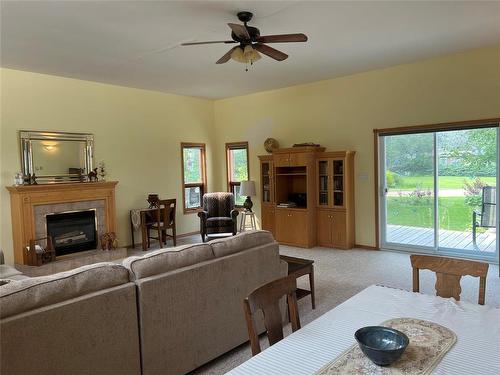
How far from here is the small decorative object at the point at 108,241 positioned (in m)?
5.95

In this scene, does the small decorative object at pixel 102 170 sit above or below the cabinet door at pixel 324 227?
above

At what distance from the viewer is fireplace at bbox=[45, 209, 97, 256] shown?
18.3 ft

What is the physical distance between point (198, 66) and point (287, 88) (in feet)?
7.30

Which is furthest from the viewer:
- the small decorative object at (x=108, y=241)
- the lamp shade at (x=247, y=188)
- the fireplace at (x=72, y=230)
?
the lamp shade at (x=247, y=188)

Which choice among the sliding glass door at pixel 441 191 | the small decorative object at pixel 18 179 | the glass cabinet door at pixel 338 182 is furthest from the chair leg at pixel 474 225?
the small decorative object at pixel 18 179

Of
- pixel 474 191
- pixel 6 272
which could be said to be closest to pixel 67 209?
pixel 6 272

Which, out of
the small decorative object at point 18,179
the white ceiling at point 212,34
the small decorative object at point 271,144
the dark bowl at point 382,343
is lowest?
the dark bowl at point 382,343

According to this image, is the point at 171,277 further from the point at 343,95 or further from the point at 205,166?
the point at 205,166

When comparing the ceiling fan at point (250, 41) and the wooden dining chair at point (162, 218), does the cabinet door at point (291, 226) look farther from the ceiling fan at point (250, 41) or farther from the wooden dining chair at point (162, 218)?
the ceiling fan at point (250, 41)

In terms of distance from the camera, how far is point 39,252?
5086 mm

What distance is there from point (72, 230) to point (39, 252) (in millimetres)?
755

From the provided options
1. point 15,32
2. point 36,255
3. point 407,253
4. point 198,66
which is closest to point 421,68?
point 407,253

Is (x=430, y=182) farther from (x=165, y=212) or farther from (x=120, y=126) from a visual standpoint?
(x=120, y=126)

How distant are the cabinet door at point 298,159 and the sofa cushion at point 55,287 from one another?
455 cm
